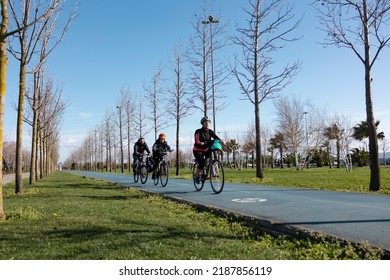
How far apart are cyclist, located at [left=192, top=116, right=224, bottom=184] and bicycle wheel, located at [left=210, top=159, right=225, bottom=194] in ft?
1.11

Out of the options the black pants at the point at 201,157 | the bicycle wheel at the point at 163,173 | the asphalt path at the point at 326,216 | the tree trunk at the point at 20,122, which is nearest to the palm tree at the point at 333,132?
the bicycle wheel at the point at 163,173

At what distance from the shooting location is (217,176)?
439 inches

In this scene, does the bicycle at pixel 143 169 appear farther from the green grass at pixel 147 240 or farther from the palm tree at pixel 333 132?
the palm tree at pixel 333 132

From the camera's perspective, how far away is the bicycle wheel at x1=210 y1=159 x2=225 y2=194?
10.8 m

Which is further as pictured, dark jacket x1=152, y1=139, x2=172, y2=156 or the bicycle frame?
dark jacket x1=152, y1=139, x2=172, y2=156

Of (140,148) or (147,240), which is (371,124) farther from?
(147,240)

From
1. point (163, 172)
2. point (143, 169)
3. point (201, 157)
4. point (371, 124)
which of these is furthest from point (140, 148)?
point (371, 124)

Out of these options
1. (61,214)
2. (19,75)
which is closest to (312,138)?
(19,75)

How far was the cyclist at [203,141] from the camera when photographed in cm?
1084

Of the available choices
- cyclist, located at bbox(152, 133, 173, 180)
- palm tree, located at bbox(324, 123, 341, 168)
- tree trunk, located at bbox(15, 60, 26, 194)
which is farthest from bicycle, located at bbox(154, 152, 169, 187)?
palm tree, located at bbox(324, 123, 341, 168)

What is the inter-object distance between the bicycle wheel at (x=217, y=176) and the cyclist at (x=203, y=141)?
0.34 m

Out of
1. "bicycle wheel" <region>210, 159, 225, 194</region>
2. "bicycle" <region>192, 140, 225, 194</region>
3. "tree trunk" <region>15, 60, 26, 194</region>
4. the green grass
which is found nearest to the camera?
the green grass

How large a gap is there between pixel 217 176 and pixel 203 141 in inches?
45.3

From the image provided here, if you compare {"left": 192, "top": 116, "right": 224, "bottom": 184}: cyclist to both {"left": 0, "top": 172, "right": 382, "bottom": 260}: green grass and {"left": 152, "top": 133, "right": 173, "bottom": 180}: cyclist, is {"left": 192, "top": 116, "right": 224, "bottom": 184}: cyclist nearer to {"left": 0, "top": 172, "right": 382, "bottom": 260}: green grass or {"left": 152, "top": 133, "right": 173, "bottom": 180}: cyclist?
{"left": 0, "top": 172, "right": 382, "bottom": 260}: green grass
